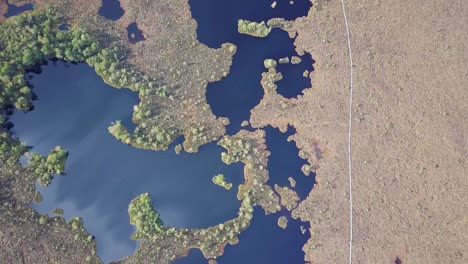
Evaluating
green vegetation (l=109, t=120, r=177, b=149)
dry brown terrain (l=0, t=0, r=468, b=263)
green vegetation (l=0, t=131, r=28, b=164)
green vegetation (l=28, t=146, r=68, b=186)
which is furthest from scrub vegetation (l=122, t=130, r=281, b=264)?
green vegetation (l=0, t=131, r=28, b=164)

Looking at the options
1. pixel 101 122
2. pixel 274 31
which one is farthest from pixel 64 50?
pixel 274 31

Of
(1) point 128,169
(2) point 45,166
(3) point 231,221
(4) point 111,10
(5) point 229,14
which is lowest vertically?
(3) point 231,221

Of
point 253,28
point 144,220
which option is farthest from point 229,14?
point 144,220

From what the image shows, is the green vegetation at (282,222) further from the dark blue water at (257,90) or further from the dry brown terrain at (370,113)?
the dry brown terrain at (370,113)

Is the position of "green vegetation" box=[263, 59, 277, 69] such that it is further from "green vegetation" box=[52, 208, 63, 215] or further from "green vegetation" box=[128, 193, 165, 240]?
"green vegetation" box=[52, 208, 63, 215]

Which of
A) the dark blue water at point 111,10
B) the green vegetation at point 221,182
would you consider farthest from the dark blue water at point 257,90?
the dark blue water at point 111,10

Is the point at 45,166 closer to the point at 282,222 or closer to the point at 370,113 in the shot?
the point at 282,222
